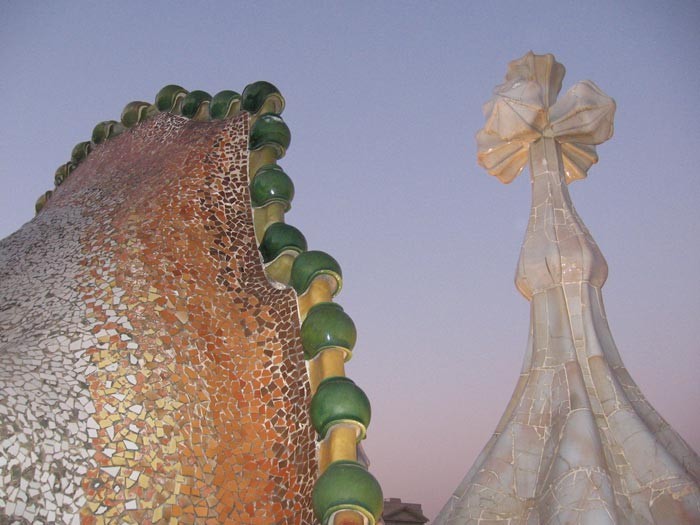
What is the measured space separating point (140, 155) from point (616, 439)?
8.69ft

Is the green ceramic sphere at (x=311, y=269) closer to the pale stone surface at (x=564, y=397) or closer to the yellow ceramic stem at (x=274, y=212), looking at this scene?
the yellow ceramic stem at (x=274, y=212)

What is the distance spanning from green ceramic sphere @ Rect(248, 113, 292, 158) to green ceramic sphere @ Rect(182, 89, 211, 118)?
51 centimetres

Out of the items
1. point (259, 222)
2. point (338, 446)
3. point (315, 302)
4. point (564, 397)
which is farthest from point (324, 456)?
point (564, 397)

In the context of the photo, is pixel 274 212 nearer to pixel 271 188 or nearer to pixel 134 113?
pixel 271 188

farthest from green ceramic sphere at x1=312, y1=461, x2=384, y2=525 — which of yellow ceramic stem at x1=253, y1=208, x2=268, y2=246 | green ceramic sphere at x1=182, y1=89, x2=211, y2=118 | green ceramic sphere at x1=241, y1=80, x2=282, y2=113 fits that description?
green ceramic sphere at x1=182, y1=89, x2=211, y2=118

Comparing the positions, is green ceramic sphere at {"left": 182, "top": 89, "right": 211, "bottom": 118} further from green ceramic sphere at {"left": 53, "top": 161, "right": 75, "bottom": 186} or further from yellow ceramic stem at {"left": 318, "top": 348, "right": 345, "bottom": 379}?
yellow ceramic stem at {"left": 318, "top": 348, "right": 345, "bottom": 379}

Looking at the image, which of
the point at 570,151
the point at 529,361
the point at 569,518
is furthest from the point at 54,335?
the point at 570,151

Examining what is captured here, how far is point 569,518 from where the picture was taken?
3.07 metres

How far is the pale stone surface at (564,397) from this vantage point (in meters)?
3.23

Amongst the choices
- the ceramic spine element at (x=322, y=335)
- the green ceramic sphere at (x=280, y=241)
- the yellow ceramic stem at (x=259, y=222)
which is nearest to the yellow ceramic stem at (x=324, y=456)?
the ceramic spine element at (x=322, y=335)

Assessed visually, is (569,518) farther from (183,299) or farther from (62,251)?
(62,251)

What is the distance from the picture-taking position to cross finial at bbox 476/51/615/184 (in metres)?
4.37

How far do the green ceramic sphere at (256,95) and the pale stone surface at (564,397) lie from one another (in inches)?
56.8

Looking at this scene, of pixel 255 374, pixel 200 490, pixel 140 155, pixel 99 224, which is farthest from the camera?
pixel 140 155
